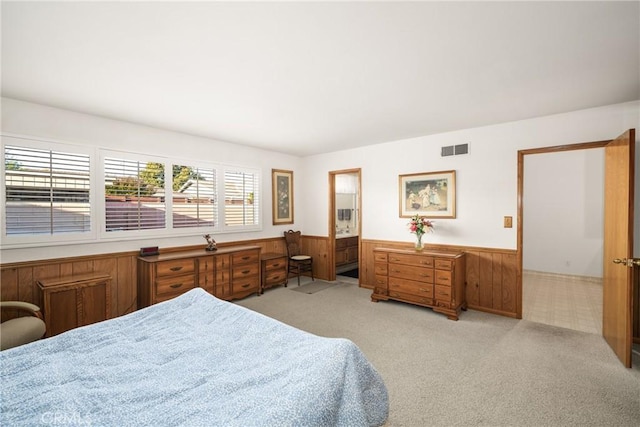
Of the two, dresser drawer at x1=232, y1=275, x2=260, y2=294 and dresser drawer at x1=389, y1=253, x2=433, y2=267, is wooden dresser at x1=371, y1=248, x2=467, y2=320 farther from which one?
dresser drawer at x1=232, y1=275, x2=260, y2=294

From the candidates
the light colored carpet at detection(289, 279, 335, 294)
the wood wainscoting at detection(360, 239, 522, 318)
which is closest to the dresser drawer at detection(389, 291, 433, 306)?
the wood wainscoting at detection(360, 239, 522, 318)

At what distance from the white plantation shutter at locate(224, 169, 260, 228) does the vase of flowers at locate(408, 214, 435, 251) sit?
2773mm

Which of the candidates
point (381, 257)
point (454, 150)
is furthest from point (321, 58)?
point (381, 257)

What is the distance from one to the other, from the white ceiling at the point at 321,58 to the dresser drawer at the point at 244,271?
2.26 meters

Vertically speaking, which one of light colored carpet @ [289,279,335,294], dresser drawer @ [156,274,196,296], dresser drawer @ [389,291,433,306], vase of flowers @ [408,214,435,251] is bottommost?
light colored carpet @ [289,279,335,294]

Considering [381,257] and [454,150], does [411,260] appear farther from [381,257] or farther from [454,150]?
[454,150]

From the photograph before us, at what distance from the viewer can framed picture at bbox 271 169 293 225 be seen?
220 inches

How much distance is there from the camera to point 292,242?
5.77m

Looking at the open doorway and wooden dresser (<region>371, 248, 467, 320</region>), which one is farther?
the open doorway

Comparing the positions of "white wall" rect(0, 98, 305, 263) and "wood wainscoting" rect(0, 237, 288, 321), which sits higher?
"white wall" rect(0, 98, 305, 263)

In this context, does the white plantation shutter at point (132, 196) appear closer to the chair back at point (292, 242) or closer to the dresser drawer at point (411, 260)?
the chair back at point (292, 242)

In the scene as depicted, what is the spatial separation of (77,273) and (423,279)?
171 inches

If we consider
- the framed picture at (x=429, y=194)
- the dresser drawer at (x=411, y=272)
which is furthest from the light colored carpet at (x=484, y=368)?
the framed picture at (x=429, y=194)

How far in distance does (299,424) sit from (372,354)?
6.24 ft
